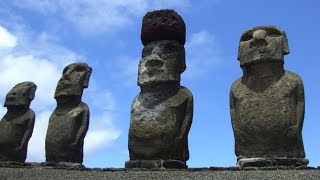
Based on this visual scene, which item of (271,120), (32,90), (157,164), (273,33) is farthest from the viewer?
(32,90)

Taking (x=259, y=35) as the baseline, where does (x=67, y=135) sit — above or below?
below

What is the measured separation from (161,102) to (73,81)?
11.4 ft

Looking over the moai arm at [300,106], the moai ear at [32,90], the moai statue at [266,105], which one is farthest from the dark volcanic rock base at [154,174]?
the moai ear at [32,90]

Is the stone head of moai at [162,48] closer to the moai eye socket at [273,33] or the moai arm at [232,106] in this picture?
the moai arm at [232,106]

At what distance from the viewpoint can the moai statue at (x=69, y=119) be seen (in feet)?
38.4

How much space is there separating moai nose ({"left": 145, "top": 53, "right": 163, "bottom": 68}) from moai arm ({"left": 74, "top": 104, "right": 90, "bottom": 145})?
2749 mm

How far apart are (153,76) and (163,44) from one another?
2.45ft

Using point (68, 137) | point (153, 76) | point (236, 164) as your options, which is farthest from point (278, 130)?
point (68, 137)

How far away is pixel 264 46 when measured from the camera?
923 cm

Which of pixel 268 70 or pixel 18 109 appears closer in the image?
pixel 268 70

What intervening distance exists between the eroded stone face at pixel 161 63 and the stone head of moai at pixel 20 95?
183 inches

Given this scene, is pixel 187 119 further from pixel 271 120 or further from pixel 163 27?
pixel 163 27

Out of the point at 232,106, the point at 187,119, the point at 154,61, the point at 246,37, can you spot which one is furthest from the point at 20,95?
the point at 246,37

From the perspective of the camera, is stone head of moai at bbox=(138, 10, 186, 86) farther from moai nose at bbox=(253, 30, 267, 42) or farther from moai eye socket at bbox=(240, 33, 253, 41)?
moai nose at bbox=(253, 30, 267, 42)
